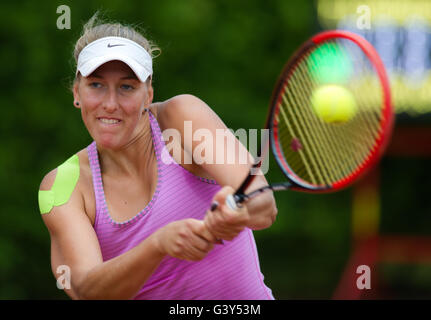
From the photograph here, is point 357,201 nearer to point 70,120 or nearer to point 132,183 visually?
point 70,120

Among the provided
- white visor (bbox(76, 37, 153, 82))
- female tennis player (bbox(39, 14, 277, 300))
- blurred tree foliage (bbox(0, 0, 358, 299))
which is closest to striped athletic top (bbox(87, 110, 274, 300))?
female tennis player (bbox(39, 14, 277, 300))

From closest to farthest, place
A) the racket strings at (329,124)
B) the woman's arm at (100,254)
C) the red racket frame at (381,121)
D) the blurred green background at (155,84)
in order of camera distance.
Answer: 1. the red racket frame at (381,121)
2. the woman's arm at (100,254)
3. the racket strings at (329,124)
4. the blurred green background at (155,84)

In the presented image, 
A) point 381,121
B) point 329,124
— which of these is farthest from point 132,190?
point 381,121

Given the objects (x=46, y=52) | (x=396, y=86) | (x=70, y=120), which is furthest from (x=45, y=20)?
(x=396, y=86)

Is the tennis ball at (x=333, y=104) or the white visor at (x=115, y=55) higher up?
the white visor at (x=115, y=55)

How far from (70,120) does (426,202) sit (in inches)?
123

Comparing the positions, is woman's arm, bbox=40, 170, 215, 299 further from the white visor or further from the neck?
the white visor

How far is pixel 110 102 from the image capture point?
230cm

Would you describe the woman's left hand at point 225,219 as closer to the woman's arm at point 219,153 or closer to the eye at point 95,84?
the woman's arm at point 219,153

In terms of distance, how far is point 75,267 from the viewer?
7.57ft

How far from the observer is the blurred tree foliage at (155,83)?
5.38m

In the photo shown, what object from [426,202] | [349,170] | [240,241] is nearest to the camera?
[349,170]

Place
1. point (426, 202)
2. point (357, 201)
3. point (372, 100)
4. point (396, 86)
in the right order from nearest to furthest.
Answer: point (372, 100) < point (396, 86) < point (357, 201) < point (426, 202)

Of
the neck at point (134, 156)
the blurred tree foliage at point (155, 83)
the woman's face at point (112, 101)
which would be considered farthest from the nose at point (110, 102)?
the blurred tree foliage at point (155, 83)
